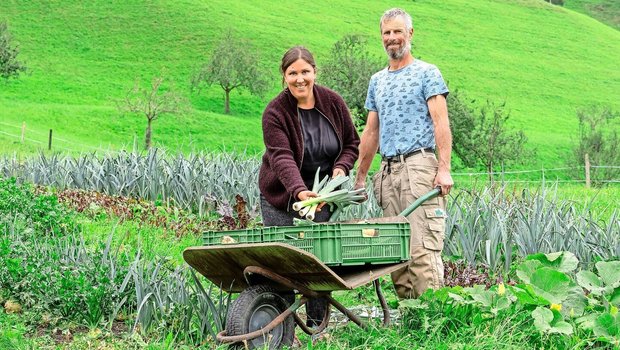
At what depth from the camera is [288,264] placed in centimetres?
448

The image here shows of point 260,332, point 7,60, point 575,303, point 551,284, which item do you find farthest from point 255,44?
point 260,332

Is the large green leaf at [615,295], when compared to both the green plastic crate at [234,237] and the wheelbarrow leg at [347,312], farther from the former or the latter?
the green plastic crate at [234,237]

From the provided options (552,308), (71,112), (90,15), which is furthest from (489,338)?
(90,15)

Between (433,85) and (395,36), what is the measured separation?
0.37 meters

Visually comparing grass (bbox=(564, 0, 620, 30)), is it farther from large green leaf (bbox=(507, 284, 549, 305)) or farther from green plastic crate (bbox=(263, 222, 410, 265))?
green plastic crate (bbox=(263, 222, 410, 265))

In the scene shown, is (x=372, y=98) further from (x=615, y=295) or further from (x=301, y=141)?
(x=615, y=295)

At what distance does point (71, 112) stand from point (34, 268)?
32.7 meters

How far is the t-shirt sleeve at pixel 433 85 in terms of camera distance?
206 inches

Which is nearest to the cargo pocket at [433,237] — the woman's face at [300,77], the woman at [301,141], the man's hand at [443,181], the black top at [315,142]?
the man's hand at [443,181]

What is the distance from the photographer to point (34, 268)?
18.7ft

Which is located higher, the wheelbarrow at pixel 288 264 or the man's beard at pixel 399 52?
the man's beard at pixel 399 52

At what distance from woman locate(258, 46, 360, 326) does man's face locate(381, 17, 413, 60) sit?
463mm

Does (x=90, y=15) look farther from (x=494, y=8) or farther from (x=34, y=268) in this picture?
(x=34, y=268)

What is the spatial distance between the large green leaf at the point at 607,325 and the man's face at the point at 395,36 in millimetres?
1917
